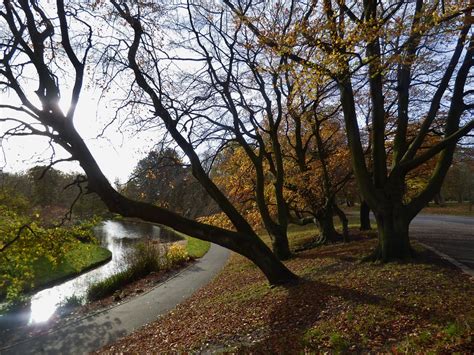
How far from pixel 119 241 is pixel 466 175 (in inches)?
1592

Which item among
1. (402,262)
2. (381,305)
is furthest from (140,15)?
(402,262)

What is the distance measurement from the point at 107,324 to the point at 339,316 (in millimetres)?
7138

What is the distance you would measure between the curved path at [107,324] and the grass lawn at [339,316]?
0.89m

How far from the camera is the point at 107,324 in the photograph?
9914mm

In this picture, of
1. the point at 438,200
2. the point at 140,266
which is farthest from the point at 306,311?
the point at 438,200

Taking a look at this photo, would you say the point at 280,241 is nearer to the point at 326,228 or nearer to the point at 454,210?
the point at 326,228

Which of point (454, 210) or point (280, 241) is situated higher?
point (454, 210)

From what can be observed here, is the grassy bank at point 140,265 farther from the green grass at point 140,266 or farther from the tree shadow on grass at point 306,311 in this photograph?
the tree shadow on grass at point 306,311

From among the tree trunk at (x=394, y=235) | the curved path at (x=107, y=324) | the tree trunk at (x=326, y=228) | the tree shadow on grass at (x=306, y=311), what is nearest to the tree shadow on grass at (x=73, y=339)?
the curved path at (x=107, y=324)

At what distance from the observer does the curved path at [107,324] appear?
8555mm

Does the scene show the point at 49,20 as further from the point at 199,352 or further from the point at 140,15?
the point at 199,352

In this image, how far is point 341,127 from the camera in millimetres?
17359

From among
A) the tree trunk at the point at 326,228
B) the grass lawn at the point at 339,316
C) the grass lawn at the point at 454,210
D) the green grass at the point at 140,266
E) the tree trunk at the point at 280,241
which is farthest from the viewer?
the grass lawn at the point at 454,210

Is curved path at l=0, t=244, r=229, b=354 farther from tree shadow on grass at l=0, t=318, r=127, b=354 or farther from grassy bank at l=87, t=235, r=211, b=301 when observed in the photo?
grassy bank at l=87, t=235, r=211, b=301
